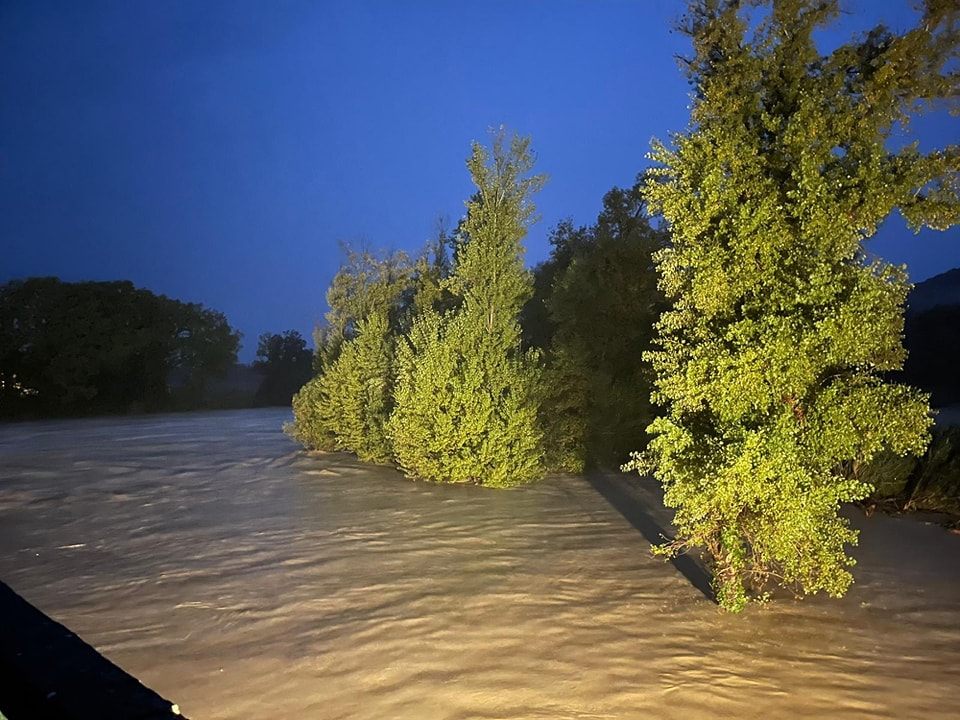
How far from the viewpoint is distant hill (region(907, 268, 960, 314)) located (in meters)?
35.7

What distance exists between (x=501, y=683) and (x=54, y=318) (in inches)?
1369

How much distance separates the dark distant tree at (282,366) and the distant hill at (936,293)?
33.2m

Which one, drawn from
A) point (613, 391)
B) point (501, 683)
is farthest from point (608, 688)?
point (613, 391)

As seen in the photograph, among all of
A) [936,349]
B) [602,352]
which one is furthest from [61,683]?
[936,349]

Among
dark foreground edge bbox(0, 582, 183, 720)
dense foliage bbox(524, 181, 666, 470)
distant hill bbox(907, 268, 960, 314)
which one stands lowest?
dark foreground edge bbox(0, 582, 183, 720)

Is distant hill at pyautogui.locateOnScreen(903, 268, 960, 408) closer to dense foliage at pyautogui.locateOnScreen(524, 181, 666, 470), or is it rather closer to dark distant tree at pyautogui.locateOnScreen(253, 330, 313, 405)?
dense foliage at pyautogui.locateOnScreen(524, 181, 666, 470)

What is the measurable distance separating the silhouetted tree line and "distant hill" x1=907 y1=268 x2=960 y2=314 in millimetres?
36638

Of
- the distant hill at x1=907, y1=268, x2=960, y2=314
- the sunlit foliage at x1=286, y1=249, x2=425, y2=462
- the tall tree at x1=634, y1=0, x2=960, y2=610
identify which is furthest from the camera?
the distant hill at x1=907, y1=268, x2=960, y2=314

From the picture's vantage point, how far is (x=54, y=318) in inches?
1328

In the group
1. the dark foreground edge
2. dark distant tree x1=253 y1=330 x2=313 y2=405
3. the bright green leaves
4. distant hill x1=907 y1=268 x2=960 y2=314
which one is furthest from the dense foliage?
dark distant tree x1=253 y1=330 x2=313 y2=405

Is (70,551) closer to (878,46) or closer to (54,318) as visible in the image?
(878,46)

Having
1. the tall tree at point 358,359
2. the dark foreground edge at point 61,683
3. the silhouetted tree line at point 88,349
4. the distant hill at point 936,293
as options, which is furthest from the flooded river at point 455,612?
the distant hill at point 936,293

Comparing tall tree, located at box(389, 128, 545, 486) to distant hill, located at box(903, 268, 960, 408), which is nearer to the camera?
tall tree, located at box(389, 128, 545, 486)

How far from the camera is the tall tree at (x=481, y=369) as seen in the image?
13.4 m
